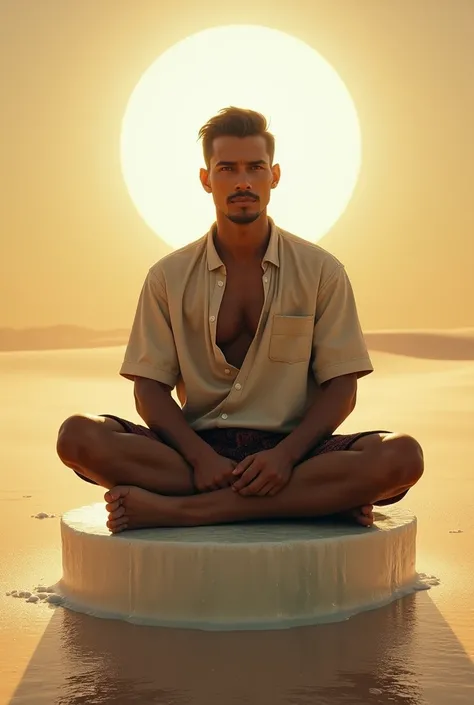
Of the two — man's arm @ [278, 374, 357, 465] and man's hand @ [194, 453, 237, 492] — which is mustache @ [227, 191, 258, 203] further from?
man's hand @ [194, 453, 237, 492]

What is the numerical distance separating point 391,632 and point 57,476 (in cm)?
319

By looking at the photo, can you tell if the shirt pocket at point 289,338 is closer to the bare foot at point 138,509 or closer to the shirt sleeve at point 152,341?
the shirt sleeve at point 152,341

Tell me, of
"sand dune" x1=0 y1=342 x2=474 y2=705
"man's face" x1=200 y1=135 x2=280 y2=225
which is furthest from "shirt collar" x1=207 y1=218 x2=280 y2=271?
"sand dune" x1=0 y1=342 x2=474 y2=705

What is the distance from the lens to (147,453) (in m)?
3.55

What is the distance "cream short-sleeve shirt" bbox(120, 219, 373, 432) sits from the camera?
12.3ft

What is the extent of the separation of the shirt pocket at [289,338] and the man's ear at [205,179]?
499 mm

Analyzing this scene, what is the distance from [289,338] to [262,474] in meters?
0.52

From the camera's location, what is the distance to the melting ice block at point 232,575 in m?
3.20

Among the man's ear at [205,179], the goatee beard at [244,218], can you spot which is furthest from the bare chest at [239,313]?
the man's ear at [205,179]

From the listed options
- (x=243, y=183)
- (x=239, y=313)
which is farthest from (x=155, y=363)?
(x=243, y=183)

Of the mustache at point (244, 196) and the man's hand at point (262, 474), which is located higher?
the mustache at point (244, 196)

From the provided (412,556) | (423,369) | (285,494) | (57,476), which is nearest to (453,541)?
(412,556)

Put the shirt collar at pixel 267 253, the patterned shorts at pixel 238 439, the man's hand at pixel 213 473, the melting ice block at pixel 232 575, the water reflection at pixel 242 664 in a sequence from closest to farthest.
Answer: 1. the water reflection at pixel 242 664
2. the melting ice block at pixel 232 575
3. the man's hand at pixel 213 473
4. the patterned shorts at pixel 238 439
5. the shirt collar at pixel 267 253

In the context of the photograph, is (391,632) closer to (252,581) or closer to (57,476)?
(252,581)
